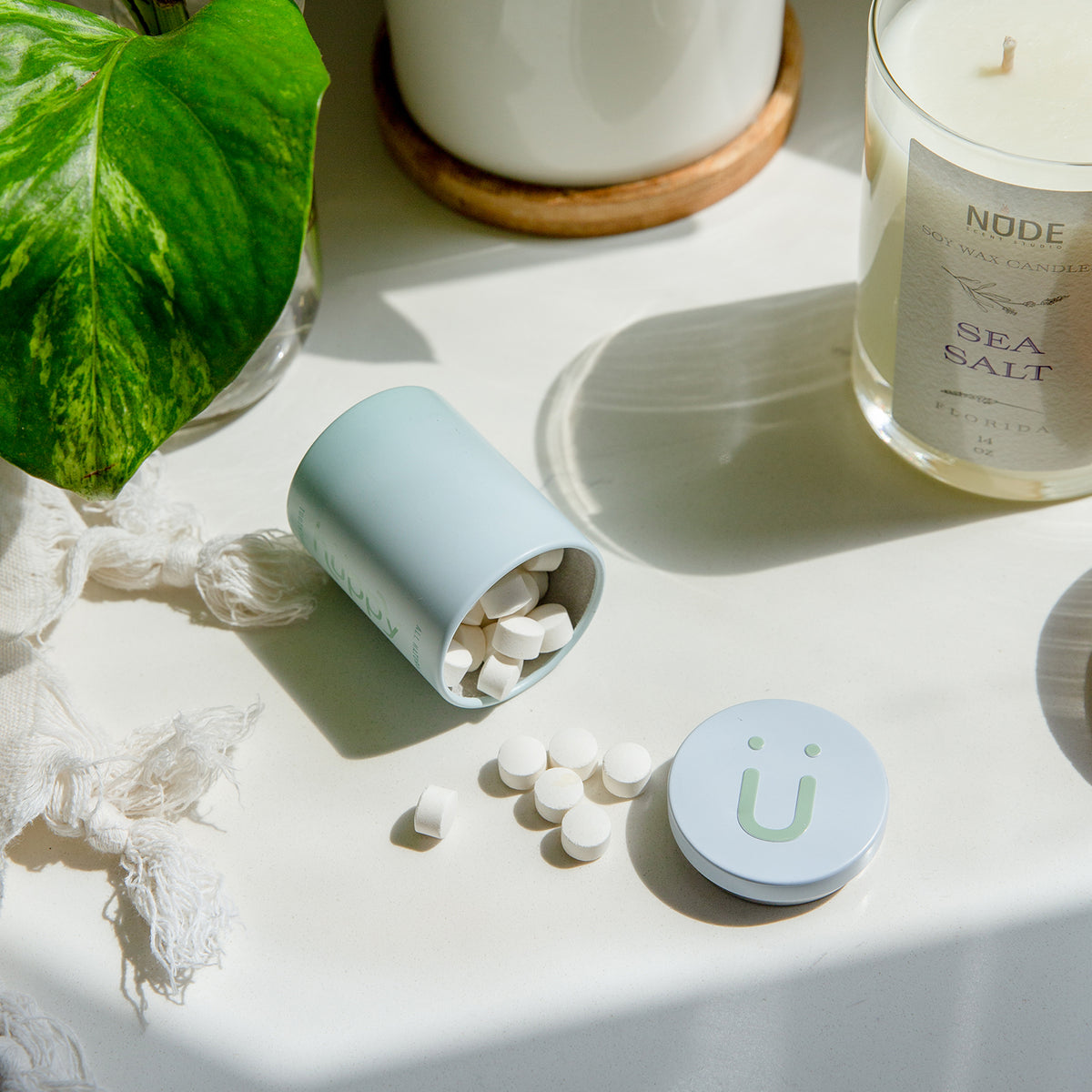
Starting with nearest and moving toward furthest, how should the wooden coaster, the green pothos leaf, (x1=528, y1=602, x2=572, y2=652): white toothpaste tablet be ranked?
the green pothos leaf, (x1=528, y1=602, x2=572, y2=652): white toothpaste tablet, the wooden coaster

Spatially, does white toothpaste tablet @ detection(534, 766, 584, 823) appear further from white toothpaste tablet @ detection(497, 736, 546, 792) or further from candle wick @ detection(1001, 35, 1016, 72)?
candle wick @ detection(1001, 35, 1016, 72)

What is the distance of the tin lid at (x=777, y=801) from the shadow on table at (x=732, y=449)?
3.7 inches

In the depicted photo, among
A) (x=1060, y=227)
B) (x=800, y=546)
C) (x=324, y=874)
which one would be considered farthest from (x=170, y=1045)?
(x=1060, y=227)

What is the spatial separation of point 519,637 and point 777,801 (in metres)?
0.12

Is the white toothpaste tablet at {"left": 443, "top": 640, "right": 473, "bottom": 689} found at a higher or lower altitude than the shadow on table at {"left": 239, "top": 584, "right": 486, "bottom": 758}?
higher

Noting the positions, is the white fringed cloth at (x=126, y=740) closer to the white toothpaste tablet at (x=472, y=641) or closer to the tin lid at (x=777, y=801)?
the white toothpaste tablet at (x=472, y=641)

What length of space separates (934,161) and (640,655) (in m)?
0.24

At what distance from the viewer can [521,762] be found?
0.51 m

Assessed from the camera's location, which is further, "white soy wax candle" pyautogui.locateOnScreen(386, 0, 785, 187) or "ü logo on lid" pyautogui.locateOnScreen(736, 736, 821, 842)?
"white soy wax candle" pyautogui.locateOnScreen(386, 0, 785, 187)

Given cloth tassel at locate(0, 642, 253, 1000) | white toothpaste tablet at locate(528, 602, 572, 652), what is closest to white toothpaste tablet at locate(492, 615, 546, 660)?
white toothpaste tablet at locate(528, 602, 572, 652)

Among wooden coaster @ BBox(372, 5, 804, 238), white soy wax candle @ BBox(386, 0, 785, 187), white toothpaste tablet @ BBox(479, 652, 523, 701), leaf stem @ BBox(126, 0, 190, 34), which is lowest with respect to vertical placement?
white toothpaste tablet @ BBox(479, 652, 523, 701)

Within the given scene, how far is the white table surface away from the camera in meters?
0.46

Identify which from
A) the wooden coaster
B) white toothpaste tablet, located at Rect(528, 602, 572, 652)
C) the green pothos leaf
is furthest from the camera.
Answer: the wooden coaster

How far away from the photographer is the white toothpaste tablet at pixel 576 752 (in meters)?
0.52
